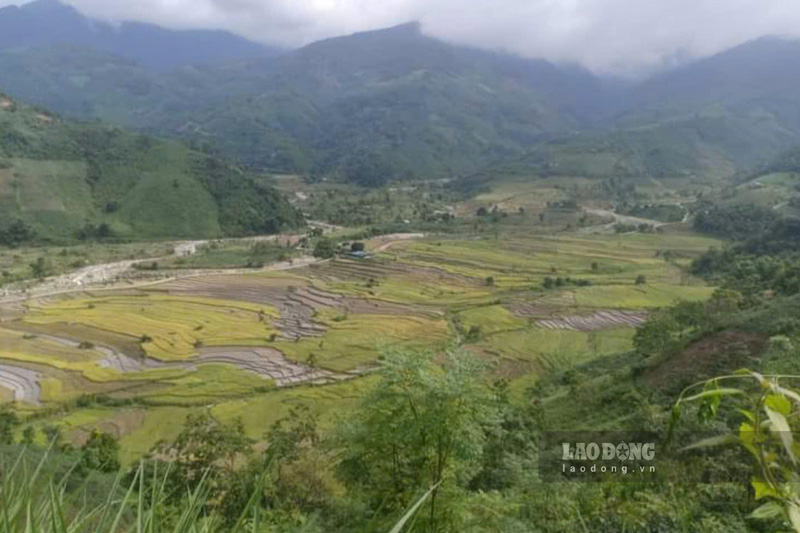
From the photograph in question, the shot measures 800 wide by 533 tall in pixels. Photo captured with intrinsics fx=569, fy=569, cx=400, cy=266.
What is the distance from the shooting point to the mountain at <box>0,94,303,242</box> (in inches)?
2591

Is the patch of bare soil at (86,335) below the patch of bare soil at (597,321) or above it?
above

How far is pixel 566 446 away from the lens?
11922 mm

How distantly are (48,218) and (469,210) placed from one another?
192 feet

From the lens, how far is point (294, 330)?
37406mm

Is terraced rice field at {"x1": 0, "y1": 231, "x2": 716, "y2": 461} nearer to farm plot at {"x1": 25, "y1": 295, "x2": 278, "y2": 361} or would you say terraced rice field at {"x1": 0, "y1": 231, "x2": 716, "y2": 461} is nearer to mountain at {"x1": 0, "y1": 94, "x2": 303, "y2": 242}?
farm plot at {"x1": 25, "y1": 295, "x2": 278, "y2": 361}

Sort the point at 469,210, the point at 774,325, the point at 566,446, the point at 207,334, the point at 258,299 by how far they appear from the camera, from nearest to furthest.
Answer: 1. the point at 566,446
2. the point at 774,325
3. the point at 207,334
4. the point at 258,299
5. the point at 469,210

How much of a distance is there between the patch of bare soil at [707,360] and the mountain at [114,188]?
2439 inches

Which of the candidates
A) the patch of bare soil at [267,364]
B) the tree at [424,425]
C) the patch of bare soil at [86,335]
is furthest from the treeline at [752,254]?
the patch of bare soil at [86,335]

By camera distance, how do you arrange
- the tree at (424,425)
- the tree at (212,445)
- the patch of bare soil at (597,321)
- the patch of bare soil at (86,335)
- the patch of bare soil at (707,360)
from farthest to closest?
the patch of bare soil at (597,321), the patch of bare soil at (86,335), the patch of bare soil at (707,360), the tree at (212,445), the tree at (424,425)

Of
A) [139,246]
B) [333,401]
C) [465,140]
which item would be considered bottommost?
[333,401]

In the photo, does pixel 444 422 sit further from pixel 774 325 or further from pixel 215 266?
pixel 215 266

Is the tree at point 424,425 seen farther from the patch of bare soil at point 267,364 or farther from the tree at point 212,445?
the patch of bare soil at point 267,364

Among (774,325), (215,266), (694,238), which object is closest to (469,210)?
(694,238)

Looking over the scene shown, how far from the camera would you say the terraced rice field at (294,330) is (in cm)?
2677
